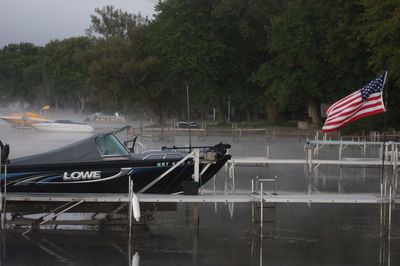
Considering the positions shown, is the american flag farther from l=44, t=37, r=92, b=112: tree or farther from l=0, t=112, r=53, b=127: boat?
l=44, t=37, r=92, b=112: tree

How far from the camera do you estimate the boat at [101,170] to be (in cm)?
1656

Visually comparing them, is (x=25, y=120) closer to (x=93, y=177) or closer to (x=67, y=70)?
(x=67, y=70)

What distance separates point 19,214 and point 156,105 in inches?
2112

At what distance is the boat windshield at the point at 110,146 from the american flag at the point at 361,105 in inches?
230

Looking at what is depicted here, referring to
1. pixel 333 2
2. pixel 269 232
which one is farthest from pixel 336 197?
pixel 333 2

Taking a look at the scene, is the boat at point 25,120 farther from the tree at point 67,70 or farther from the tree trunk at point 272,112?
the tree at point 67,70

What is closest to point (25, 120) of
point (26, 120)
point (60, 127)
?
point (26, 120)

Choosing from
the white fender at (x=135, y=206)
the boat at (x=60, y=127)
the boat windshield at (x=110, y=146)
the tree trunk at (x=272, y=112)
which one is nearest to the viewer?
the white fender at (x=135, y=206)

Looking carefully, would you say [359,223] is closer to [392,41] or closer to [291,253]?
[291,253]

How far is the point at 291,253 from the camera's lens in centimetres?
1380

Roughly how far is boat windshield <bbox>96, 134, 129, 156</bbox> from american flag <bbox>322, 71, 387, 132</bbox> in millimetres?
5839

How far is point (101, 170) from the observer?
1675 cm

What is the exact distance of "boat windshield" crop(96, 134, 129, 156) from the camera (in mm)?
A: 17203

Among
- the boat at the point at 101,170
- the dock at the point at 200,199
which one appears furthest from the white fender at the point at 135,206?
the boat at the point at 101,170
